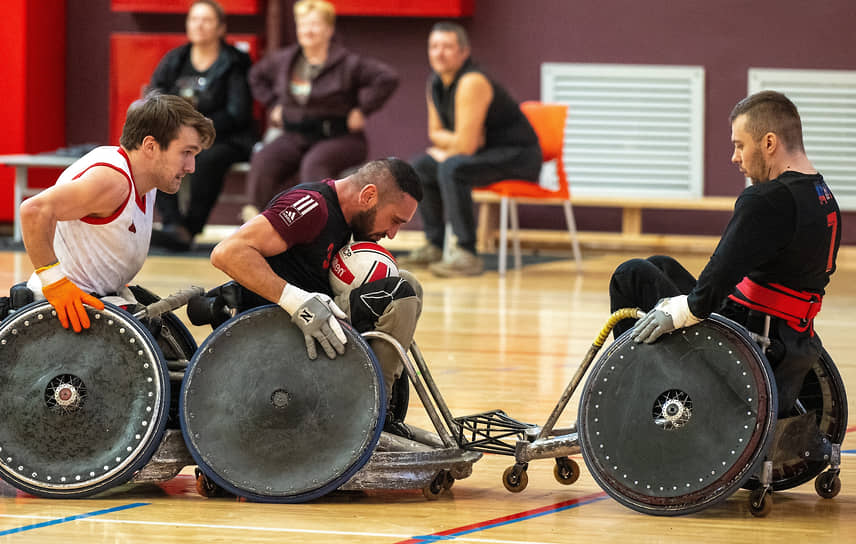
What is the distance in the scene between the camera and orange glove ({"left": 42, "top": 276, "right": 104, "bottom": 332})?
135 inches

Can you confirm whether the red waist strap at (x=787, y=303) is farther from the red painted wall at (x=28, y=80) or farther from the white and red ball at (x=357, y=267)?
the red painted wall at (x=28, y=80)

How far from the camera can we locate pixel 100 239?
3635 millimetres

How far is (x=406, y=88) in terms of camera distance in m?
10.3

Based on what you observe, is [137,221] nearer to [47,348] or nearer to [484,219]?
[47,348]

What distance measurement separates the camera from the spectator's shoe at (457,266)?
8.44 m

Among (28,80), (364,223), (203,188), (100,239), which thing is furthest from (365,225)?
(28,80)

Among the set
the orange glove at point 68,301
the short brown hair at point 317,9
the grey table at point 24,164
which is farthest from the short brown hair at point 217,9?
the orange glove at point 68,301

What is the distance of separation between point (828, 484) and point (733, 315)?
0.49 metres

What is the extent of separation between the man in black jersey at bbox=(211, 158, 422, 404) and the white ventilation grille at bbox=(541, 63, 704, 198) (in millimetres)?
6331

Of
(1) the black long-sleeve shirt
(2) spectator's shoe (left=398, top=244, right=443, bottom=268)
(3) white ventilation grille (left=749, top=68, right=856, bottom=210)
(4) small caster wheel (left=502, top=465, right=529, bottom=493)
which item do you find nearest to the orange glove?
(4) small caster wheel (left=502, top=465, right=529, bottom=493)

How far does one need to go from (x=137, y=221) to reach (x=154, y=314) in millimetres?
274

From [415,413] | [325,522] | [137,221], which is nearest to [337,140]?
[415,413]

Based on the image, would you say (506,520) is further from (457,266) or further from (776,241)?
(457,266)

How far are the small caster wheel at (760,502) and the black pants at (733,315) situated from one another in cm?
25
